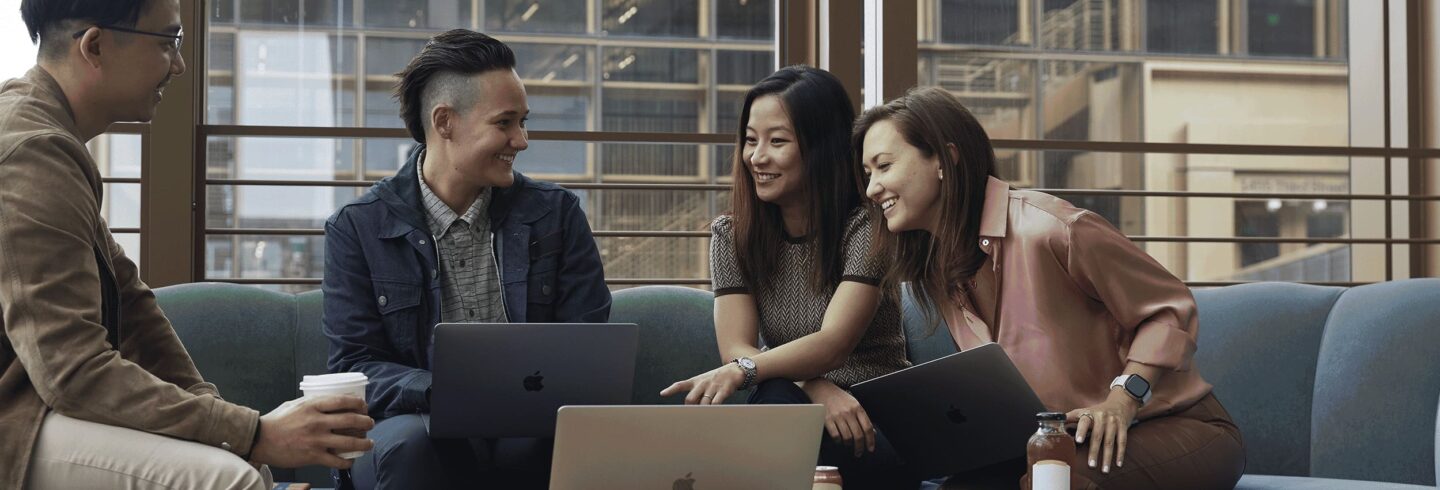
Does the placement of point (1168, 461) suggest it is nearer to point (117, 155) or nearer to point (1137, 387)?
point (1137, 387)

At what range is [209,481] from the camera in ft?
5.13

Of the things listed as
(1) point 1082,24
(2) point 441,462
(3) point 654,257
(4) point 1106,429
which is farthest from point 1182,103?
(2) point 441,462

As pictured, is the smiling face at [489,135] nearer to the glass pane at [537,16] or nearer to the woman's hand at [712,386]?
the woman's hand at [712,386]

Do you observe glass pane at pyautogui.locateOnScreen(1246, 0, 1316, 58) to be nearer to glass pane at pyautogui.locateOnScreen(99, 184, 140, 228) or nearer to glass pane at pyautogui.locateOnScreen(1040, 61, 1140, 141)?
glass pane at pyautogui.locateOnScreen(1040, 61, 1140, 141)

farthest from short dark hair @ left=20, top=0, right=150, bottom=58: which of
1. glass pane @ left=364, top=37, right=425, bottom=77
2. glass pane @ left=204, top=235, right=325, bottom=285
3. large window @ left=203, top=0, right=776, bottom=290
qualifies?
glass pane @ left=364, top=37, right=425, bottom=77

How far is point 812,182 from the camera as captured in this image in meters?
2.57

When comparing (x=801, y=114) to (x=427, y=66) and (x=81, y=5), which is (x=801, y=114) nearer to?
(x=427, y=66)

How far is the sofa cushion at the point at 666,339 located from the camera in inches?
114

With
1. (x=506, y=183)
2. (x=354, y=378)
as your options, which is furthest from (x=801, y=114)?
(x=354, y=378)

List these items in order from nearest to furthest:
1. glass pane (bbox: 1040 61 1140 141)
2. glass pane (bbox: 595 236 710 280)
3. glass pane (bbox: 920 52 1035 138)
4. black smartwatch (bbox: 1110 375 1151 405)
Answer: black smartwatch (bbox: 1110 375 1151 405), glass pane (bbox: 595 236 710 280), glass pane (bbox: 920 52 1035 138), glass pane (bbox: 1040 61 1140 141)

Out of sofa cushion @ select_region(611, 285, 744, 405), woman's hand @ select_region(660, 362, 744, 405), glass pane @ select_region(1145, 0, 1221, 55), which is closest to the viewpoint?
woman's hand @ select_region(660, 362, 744, 405)

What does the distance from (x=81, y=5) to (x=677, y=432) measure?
0.98m

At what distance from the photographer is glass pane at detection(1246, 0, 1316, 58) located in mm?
5789

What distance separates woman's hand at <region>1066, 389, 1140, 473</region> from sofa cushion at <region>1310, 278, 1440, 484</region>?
0.87m
